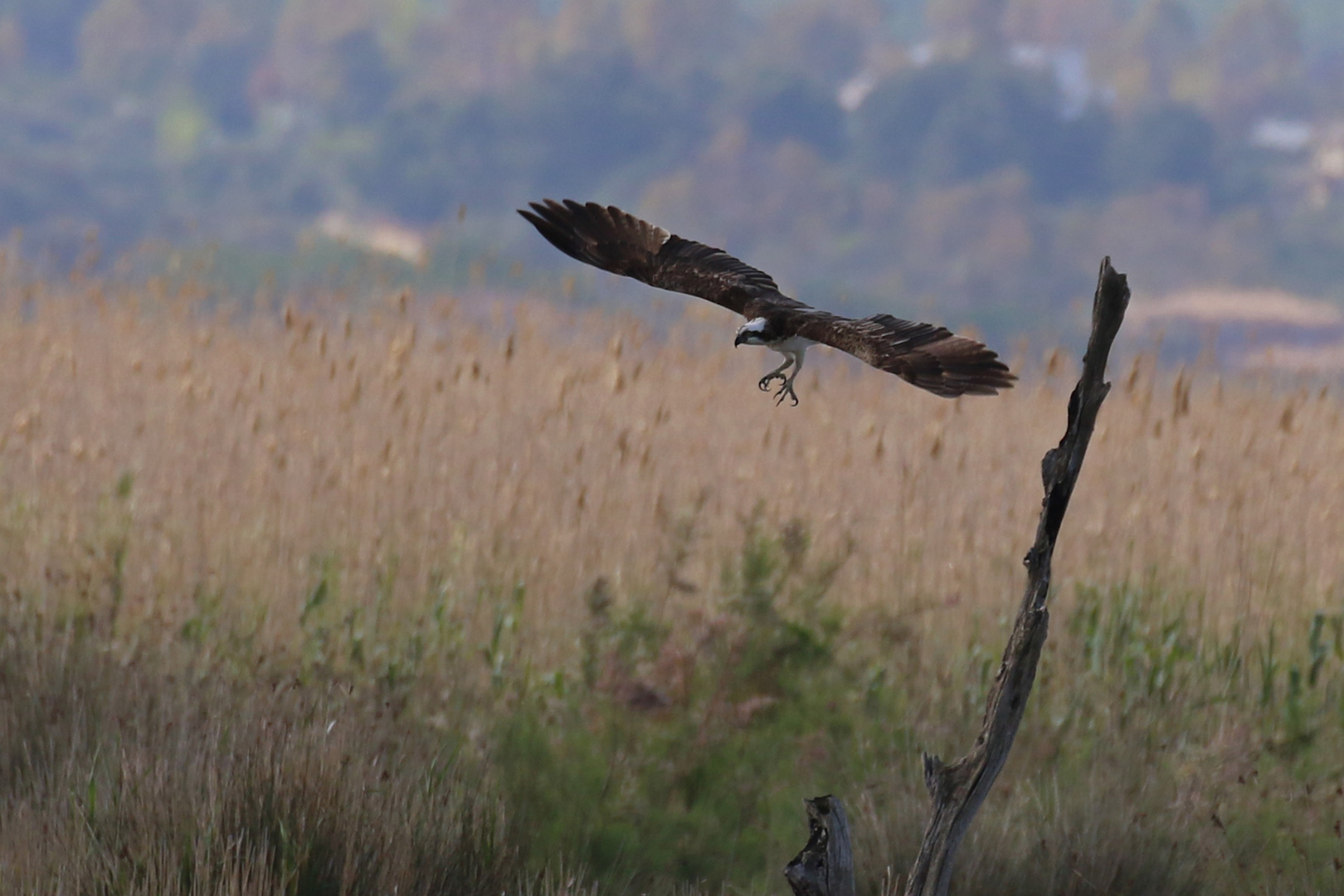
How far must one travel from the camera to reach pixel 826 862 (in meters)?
2.82

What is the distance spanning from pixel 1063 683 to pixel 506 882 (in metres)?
2.77

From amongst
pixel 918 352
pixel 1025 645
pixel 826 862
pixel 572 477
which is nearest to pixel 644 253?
pixel 918 352

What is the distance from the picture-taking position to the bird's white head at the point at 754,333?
7.82 ft

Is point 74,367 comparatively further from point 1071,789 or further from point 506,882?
point 1071,789

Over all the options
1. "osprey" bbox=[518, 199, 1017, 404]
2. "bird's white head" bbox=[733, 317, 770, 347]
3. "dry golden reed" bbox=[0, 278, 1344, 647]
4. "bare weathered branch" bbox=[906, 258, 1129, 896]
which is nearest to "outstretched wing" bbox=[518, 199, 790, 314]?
"osprey" bbox=[518, 199, 1017, 404]

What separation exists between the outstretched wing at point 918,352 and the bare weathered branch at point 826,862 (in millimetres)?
994

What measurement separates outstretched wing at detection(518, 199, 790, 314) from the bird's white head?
22cm

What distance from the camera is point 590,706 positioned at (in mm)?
5297

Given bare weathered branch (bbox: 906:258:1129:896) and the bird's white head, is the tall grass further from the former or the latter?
the bird's white head

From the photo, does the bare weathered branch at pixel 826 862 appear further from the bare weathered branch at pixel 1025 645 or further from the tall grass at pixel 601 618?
the tall grass at pixel 601 618

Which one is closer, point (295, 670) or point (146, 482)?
point (295, 670)

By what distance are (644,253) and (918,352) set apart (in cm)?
81

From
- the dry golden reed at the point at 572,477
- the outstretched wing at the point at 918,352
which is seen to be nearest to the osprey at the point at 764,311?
the outstretched wing at the point at 918,352

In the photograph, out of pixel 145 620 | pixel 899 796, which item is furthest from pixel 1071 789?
pixel 145 620
